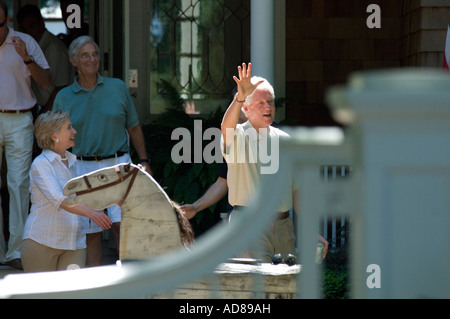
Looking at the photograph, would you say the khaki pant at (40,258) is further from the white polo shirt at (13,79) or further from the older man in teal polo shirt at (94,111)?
the white polo shirt at (13,79)

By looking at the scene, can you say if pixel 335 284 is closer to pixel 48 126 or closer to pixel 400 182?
pixel 48 126

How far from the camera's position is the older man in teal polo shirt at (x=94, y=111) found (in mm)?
5883

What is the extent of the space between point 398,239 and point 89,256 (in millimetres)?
4079

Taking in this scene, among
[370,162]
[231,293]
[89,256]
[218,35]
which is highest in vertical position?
[218,35]

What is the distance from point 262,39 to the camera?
617 cm

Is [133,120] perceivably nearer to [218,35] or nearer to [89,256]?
[89,256]

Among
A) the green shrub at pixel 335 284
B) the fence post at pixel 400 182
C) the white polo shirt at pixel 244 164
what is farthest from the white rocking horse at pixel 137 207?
the green shrub at pixel 335 284

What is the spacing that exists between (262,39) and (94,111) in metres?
1.36

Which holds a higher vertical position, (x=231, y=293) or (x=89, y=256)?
(x=231, y=293)

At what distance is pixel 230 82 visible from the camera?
764 cm

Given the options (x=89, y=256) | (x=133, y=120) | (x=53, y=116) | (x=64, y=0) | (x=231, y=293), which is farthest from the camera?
(x=64, y=0)

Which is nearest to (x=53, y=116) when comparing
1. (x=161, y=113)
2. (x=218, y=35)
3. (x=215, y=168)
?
(x=215, y=168)

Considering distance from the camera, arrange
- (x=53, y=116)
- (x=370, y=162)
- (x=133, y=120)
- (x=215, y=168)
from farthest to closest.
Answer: (x=215, y=168)
(x=133, y=120)
(x=53, y=116)
(x=370, y=162)

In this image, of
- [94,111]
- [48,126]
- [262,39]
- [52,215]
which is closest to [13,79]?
[94,111]
